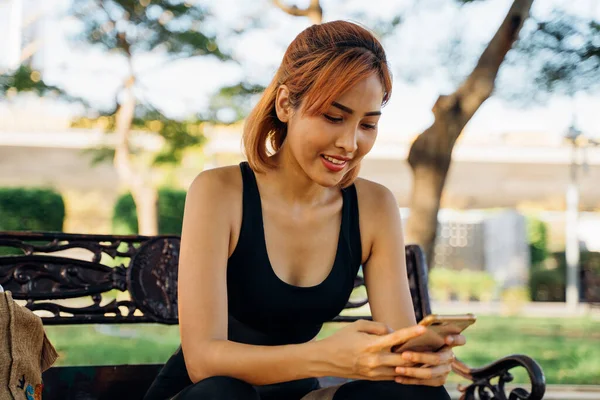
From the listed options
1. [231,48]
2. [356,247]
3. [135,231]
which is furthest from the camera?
[135,231]

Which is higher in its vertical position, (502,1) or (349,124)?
(502,1)

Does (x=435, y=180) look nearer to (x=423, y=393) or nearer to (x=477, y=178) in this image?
(x=423, y=393)

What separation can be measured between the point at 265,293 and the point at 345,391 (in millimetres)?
326

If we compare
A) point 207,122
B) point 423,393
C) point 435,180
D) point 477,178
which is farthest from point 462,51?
point 477,178

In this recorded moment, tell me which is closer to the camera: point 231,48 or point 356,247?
point 356,247

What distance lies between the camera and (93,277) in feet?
9.03

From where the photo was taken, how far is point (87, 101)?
11.4m

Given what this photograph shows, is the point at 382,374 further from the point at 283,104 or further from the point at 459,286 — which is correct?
the point at 459,286

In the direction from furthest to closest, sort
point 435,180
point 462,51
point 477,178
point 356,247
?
1. point 477,178
2. point 462,51
3. point 435,180
4. point 356,247

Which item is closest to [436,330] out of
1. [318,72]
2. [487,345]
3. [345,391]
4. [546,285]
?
[345,391]

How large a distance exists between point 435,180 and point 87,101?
255 inches

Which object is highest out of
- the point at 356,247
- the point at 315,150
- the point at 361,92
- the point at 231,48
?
the point at 231,48

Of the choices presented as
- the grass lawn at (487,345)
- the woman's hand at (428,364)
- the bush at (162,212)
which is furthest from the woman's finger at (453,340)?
the bush at (162,212)

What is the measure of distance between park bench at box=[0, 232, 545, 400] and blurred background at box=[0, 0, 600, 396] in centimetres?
115
